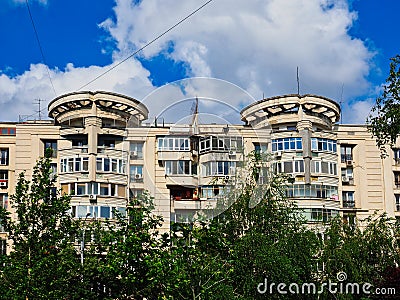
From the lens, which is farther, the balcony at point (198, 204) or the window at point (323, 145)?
the window at point (323, 145)

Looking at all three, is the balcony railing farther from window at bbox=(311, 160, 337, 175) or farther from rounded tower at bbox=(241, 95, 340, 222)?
window at bbox=(311, 160, 337, 175)

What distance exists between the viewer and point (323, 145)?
40500 mm

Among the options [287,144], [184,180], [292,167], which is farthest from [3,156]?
[184,180]

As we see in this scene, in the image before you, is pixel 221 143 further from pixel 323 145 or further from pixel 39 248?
pixel 323 145

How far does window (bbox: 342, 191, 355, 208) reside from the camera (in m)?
43.0

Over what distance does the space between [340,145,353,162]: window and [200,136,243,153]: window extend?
84.4ft

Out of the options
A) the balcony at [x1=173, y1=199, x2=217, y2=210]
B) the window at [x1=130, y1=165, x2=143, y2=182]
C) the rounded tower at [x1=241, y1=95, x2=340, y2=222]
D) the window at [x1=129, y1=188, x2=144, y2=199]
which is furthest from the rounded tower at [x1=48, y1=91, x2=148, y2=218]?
the rounded tower at [x1=241, y1=95, x2=340, y2=222]

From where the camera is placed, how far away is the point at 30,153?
4144 centimetres

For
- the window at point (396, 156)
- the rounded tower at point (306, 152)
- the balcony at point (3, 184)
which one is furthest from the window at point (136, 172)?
the window at point (396, 156)

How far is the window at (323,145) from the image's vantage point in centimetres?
4016

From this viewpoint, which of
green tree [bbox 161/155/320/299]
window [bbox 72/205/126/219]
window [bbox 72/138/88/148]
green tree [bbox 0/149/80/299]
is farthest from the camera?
window [bbox 72/138/88/148]

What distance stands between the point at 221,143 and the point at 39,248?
20.0 feet

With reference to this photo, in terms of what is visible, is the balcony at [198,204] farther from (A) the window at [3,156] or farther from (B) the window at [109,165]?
(A) the window at [3,156]
